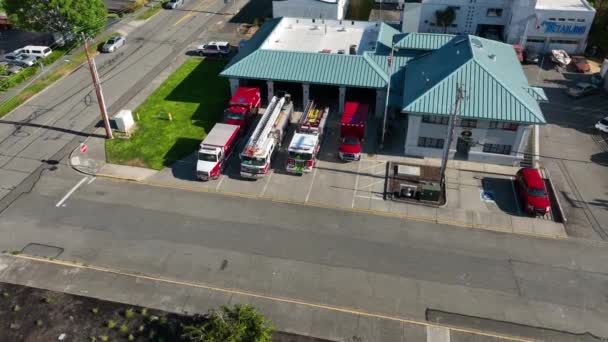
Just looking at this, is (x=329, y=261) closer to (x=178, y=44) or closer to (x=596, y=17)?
(x=178, y=44)

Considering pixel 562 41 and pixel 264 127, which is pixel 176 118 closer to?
pixel 264 127

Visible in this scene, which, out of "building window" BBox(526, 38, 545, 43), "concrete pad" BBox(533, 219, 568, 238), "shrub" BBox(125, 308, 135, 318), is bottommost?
Result: "shrub" BBox(125, 308, 135, 318)

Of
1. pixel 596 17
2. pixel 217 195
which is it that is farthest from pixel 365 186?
pixel 596 17

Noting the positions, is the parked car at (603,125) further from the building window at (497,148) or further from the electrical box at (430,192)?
the electrical box at (430,192)

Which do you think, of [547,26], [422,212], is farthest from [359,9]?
[422,212]

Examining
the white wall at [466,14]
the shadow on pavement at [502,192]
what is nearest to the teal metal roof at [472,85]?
the shadow on pavement at [502,192]

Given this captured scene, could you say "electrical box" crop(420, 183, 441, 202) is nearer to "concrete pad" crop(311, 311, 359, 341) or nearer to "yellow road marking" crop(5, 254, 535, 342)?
"yellow road marking" crop(5, 254, 535, 342)

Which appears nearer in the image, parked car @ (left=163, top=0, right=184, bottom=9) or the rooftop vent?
the rooftop vent

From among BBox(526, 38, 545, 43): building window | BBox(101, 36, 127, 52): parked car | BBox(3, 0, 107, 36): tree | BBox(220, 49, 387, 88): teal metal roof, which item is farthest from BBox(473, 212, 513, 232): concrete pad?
BBox(3, 0, 107, 36): tree
